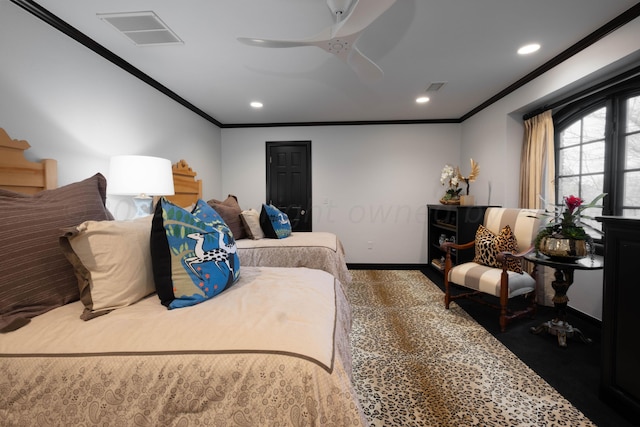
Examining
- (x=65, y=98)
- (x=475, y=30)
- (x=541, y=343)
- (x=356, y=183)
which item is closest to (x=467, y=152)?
(x=356, y=183)

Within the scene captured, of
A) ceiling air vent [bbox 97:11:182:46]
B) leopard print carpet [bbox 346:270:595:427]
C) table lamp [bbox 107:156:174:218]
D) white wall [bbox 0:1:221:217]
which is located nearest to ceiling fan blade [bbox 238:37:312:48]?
ceiling air vent [bbox 97:11:182:46]

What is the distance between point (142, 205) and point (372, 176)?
3.47 metres

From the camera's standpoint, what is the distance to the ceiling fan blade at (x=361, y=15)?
4.67 feet

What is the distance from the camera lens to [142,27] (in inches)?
85.5

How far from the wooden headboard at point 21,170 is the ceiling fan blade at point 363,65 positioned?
2.26 metres

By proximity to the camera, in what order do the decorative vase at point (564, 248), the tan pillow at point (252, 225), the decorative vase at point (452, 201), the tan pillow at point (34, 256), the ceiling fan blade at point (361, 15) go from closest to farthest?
the tan pillow at point (34, 256), the ceiling fan blade at point (361, 15), the decorative vase at point (564, 248), the tan pillow at point (252, 225), the decorative vase at point (452, 201)

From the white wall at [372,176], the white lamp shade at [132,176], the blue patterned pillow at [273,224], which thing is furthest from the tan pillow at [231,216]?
the white wall at [372,176]

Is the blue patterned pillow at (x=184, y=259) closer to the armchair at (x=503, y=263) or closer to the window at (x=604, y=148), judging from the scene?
the armchair at (x=503, y=263)

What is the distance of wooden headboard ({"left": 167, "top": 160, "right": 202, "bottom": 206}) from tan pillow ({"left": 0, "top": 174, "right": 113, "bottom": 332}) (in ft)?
7.51

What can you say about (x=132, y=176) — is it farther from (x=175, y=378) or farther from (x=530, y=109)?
(x=530, y=109)

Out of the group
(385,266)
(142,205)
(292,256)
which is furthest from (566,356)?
(142,205)

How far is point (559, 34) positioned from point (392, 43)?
134 centimetres

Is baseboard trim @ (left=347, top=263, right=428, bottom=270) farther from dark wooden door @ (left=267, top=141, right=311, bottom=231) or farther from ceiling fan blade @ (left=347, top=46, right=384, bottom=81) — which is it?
ceiling fan blade @ (left=347, top=46, right=384, bottom=81)

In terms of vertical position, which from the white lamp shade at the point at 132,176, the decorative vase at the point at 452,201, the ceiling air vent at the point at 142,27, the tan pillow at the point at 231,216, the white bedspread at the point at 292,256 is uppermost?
the ceiling air vent at the point at 142,27
